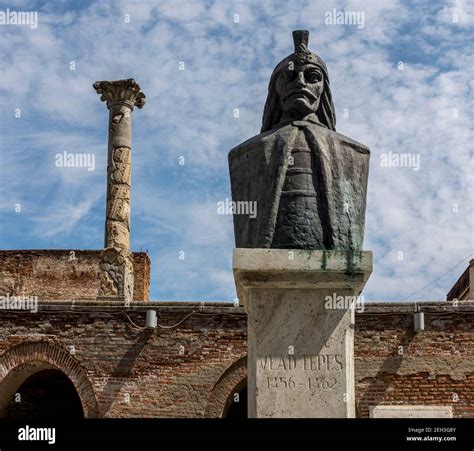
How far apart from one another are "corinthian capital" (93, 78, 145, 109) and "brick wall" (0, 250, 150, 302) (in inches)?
308

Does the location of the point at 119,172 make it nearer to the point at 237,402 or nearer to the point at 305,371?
the point at 237,402

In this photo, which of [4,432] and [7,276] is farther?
[7,276]

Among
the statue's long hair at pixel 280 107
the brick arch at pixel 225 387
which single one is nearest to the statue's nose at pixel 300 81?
the statue's long hair at pixel 280 107

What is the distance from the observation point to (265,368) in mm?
5230

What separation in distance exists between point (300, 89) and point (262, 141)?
0.48 metres

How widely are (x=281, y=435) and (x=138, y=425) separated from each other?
171 cm

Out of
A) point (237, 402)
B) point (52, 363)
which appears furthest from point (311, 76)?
point (237, 402)

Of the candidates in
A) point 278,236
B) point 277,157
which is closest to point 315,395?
point 278,236

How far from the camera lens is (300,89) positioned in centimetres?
577

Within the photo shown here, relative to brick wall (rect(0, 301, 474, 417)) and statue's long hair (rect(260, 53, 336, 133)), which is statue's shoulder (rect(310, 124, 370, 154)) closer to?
statue's long hair (rect(260, 53, 336, 133))

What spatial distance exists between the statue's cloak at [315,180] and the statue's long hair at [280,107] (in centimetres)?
16

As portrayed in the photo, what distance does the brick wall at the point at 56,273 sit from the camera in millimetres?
24562

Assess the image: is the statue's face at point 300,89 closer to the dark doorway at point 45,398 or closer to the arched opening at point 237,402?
the arched opening at point 237,402

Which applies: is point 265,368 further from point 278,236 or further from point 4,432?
point 4,432
